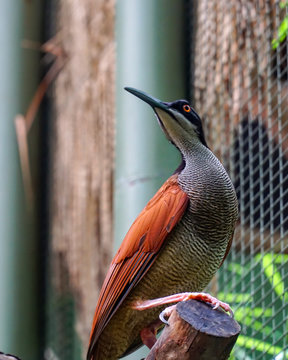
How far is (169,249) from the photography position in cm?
211

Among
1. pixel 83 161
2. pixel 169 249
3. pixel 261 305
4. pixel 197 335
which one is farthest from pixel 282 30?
pixel 83 161

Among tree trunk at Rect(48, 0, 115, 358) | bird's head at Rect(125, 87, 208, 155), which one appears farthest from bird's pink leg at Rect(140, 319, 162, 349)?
tree trunk at Rect(48, 0, 115, 358)

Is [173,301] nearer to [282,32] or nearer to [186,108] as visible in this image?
[186,108]

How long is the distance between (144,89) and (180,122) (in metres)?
0.38

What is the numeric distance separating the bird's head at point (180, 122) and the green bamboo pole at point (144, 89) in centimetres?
24

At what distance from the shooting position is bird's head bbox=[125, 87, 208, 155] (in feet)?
7.26

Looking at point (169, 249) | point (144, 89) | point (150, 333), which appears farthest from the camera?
point (144, 89)

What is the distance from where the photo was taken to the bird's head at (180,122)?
7.26 ft

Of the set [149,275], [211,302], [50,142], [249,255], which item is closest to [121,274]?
[149,275]

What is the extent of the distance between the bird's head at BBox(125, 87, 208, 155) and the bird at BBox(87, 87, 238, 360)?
0.01 meters

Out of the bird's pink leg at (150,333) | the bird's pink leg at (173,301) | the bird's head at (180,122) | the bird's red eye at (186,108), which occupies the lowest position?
the bird's pink leg at (150,333)

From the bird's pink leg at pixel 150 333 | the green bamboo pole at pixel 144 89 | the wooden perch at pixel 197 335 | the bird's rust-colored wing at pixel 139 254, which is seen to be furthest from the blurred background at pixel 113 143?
the wooden perch at pixel 197 335

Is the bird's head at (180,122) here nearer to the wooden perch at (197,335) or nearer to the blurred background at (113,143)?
the blurred background at (113,143)

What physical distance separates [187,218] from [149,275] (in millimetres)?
221
